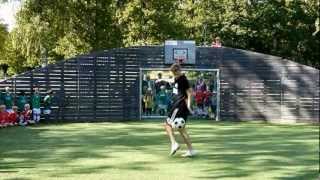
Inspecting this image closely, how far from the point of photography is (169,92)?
87.4 ft

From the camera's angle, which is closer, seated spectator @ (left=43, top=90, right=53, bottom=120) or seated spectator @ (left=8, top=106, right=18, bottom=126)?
seated spectator @ (left=8, top=106, right=18, bottom=126)

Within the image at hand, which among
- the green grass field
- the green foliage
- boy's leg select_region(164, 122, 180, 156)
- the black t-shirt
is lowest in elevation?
the green grass field

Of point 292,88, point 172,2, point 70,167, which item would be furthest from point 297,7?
point 70,167

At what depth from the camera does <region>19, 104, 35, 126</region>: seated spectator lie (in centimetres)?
2134

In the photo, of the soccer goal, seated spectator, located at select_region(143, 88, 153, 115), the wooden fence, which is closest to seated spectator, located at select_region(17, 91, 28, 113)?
the wooden fence

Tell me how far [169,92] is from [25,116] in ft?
23.9

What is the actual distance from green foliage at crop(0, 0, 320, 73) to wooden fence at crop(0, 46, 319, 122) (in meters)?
2.70

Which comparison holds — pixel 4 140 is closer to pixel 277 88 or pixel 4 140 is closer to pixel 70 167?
pixel 70 167

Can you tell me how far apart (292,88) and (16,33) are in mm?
14891

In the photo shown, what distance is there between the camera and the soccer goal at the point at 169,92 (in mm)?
25438

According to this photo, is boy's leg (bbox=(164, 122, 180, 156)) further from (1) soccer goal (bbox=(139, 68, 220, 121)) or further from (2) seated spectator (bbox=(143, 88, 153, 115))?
(2) seated spectator (bbox=(143, 88, 153, 115))

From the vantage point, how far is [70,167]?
10719mm

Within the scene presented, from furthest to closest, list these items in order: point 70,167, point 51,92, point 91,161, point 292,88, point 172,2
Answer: point 172,2 < point 292,88 < point 51,92 < point 91,161 < point 70,167

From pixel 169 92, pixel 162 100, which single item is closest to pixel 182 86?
pixel 162 100
